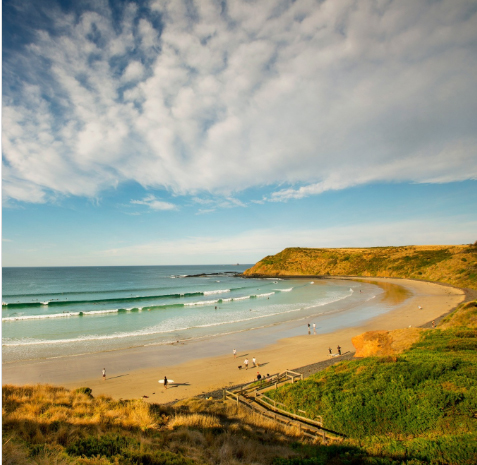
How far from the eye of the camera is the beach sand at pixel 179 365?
18641 millimetres

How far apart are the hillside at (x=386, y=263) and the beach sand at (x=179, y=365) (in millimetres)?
48350

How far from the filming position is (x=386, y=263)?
102 meters

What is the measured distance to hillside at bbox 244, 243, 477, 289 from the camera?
72.6 m

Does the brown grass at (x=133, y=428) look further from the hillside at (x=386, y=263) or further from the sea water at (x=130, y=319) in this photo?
the hillside at (x=386, y=263)

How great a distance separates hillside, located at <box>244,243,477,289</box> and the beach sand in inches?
1904

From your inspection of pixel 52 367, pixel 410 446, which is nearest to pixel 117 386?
pixel 52 367

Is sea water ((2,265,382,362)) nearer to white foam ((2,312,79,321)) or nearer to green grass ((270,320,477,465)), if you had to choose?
white foam ((2,312,79,321))

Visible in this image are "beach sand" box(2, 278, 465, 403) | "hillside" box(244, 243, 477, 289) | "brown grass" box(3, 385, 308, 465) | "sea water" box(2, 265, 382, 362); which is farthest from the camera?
"hillside" box(244, 243, 477, 289)

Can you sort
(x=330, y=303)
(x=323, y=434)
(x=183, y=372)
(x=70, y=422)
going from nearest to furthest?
(x=70, y=422) → (x=323, y=434) → (x=183, y=372) → (x=330, y=303)

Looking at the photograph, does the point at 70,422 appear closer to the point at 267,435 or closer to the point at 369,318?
the point at 267,435

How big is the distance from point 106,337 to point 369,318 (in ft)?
98.6

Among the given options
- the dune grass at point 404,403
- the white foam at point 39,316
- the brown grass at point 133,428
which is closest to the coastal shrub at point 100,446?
the brown grass at point 133,428

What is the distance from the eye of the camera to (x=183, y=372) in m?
21.0

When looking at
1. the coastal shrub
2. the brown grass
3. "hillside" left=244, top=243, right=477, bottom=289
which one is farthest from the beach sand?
"hillside" left=244, top=243, right=477, bottom=289
